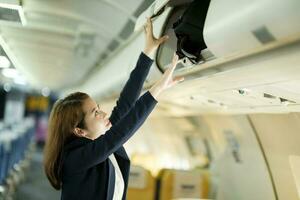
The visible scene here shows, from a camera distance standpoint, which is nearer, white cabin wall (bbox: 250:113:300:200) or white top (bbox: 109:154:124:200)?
white top (bbox: 109:154:124:200)

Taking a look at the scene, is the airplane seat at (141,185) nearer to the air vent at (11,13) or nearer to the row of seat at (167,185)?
the row of seat at (167,185)

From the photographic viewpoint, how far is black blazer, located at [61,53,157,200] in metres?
2.16

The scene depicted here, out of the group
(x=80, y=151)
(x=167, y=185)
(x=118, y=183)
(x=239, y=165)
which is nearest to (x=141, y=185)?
(x=167, y=185)

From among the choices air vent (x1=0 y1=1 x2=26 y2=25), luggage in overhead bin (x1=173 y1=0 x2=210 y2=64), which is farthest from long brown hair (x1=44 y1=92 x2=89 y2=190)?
air vent (x1=0 y1=1 x2=26 y2=25)

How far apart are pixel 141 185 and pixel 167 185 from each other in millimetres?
246

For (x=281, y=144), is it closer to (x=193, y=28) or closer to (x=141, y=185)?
(x=141, y=185)

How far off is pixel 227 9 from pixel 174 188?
2.82m

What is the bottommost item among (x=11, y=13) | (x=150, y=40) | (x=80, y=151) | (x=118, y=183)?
(x=118, y=183)

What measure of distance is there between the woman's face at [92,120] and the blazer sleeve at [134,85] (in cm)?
28

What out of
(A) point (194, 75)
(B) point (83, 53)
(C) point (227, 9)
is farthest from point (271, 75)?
(B) point (83, 53)

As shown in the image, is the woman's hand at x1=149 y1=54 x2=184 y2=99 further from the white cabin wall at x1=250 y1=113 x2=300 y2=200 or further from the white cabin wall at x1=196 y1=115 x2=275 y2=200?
the white cabin wall at x1=196 y1=115 x2=275 y2=200

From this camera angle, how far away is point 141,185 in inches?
161

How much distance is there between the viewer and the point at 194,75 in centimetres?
251

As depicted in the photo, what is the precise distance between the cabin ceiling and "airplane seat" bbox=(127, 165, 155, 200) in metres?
1.46
